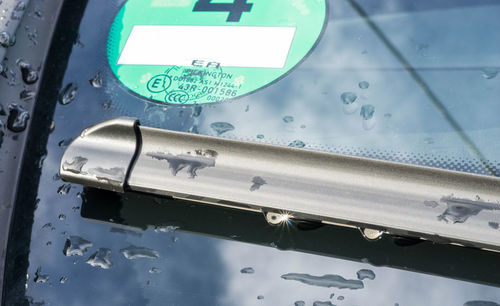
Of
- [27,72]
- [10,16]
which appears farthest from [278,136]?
[10,16]

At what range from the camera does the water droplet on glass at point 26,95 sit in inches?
52.5

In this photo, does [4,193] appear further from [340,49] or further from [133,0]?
[340,49]

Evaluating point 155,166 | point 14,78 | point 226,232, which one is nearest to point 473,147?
point 226,232

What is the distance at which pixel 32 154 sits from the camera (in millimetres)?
1268

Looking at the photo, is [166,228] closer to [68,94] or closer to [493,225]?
[68,94]

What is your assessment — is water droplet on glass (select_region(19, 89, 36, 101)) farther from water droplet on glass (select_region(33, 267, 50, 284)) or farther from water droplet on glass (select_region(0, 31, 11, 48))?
water droplet on glass (select_region(33, 267, 50, 284))

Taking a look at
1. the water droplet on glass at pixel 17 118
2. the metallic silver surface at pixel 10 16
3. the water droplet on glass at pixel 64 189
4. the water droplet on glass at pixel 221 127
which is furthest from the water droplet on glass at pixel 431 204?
the metallic silver surface at pixel 10 16

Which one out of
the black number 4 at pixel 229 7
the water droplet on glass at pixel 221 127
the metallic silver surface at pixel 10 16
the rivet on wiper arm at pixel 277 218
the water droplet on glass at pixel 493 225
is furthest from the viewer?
the metallic silver surface at pixel 10 16

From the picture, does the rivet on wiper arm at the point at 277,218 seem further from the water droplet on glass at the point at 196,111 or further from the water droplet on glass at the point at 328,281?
the water droplet on glass at the point at 196,111

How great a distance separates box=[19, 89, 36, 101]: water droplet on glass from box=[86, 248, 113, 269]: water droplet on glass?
42cm

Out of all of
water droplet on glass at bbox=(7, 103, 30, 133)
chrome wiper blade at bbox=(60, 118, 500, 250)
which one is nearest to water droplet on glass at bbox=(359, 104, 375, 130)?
chrome wiper blade at bbox=(60, 118, 500, 250)

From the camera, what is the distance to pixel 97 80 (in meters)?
1.33

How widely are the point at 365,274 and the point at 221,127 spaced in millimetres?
396

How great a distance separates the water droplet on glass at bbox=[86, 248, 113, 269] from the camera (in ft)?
3.62
